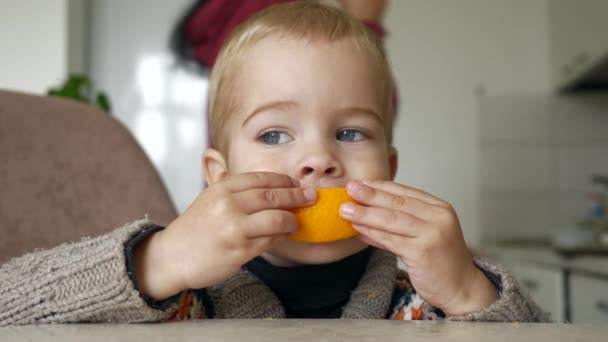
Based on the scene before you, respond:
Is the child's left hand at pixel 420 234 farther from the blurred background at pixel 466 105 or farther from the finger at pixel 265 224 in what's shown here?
the blurred background at pixel 466 105

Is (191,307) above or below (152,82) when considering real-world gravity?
below

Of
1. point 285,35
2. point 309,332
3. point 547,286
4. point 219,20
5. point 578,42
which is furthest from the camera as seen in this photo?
point 578,42

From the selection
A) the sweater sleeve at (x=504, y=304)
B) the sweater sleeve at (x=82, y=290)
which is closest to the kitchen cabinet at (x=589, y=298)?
the sweater sleeve at (x=504, y=304)

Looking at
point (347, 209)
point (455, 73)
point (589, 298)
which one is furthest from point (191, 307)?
point (455, 73)

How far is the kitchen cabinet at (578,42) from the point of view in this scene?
2.81 m

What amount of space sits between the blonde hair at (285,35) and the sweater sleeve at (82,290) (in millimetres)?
318

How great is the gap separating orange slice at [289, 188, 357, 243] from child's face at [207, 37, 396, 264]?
0.30ft

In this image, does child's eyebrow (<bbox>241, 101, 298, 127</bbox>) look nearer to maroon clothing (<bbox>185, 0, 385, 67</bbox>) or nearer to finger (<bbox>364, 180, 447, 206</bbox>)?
finger (<bbox>364, 180, 447, 206</bbox>)

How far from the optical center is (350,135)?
89cm

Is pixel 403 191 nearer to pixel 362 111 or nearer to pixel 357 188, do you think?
pixel 357 188

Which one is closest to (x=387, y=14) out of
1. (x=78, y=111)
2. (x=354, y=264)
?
(x=78, y=111)

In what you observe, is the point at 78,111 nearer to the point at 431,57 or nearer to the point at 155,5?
the point at 155,5

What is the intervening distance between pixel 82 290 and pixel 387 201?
0.36 m

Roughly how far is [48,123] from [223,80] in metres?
0.46
